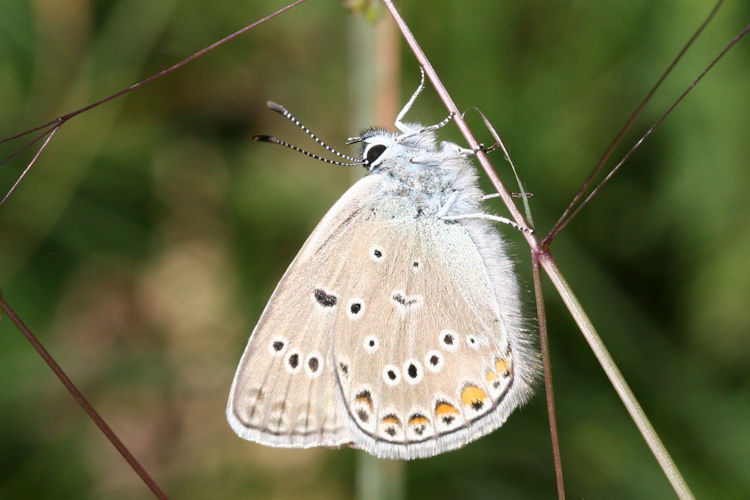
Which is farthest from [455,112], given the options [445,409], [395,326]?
[445,409]

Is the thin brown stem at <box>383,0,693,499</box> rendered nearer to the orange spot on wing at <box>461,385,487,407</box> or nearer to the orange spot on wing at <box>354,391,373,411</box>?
the orange spot on wing at <box>461,385,487,407</box>

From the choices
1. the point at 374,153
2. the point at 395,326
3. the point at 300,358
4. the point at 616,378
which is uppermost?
the point at 374,153

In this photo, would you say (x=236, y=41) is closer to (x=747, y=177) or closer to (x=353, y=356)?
(x=353, y=356)

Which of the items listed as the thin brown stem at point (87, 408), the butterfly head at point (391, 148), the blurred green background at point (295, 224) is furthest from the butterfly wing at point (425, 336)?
the blurred green background at point (295, 224)

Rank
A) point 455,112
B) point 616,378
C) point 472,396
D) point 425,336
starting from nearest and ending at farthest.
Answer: point 616,378 < point 455,112 < point 472,396 < point 425,336

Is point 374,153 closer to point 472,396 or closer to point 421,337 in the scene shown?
point 421,337
